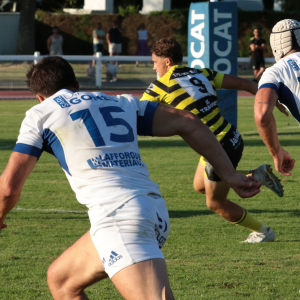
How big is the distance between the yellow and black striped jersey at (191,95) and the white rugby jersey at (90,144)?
2.77m

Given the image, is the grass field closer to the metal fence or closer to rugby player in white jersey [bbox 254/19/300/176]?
rugby player in white jersey [bbox 254/19/300/176]

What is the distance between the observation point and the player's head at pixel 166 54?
616 centimetres

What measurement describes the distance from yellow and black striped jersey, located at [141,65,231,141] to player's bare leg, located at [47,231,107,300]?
2791mm

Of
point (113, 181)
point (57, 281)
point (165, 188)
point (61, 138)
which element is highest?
point (61, 138)

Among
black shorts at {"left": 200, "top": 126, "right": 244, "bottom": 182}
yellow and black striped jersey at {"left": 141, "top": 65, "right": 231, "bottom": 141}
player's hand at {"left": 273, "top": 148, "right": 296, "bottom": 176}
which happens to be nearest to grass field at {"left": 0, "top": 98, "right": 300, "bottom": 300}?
black shorts at {"left": 200, "top": 126, "right": 244, "bottom": 182}

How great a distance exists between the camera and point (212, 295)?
4621 millimetres

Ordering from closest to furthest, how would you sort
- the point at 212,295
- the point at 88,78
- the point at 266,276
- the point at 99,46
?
the point at 212,295 → the point at 266,276 → the point at 88,78 → the point at 99,46

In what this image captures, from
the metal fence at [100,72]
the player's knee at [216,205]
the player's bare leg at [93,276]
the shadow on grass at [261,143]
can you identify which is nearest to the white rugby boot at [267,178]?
the player's knee at [216,205]

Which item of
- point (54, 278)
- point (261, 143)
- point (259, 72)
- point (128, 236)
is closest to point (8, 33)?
point (259, 72)

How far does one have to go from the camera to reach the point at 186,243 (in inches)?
236

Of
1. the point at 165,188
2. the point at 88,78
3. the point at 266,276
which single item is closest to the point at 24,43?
the point at 88,78

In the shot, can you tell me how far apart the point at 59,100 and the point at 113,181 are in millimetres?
499

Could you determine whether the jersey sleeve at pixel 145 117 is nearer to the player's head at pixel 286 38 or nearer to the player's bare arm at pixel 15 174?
the player's bare arm at pixel 15 174

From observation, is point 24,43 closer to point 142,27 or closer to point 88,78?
point 142,27
